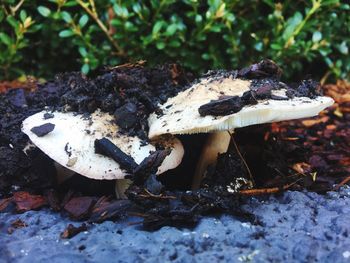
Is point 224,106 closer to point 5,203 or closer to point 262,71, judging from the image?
point 262,71

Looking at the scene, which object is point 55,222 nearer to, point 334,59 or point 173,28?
point 173,28

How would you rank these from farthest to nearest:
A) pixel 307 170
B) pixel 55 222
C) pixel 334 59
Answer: pixel 334 59, pixel 307 170, pixel 55 222

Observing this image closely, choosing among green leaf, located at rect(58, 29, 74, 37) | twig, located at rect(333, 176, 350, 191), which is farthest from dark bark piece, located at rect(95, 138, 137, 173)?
green leaf, located at rect(58, 29, 74, 37)

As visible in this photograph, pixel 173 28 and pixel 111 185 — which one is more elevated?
pixel 173 28

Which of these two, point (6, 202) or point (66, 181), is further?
point (66, 181)

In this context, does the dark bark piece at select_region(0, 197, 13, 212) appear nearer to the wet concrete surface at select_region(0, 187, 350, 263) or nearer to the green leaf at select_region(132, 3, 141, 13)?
the wet concrete surface at select_region(0, 187, 350, 263)

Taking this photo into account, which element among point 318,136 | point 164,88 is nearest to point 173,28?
point 164,88

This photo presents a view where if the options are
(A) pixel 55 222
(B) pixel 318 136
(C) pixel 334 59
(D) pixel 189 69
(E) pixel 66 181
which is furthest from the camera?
(C) pixel 334 59

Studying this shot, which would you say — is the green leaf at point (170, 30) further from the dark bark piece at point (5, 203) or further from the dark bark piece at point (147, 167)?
the dark bark piece at point (5, 203)

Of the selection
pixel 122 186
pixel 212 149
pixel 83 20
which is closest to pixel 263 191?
pixel 212 149
